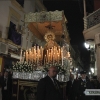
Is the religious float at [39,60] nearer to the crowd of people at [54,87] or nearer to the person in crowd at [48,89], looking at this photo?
the crowd of people at [54,87]

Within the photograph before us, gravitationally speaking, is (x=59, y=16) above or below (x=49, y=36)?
above

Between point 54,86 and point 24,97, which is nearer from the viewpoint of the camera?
point 54,86

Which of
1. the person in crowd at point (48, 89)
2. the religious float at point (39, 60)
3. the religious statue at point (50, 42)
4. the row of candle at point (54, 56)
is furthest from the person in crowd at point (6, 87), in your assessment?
the person in crowd at point (48, 89)

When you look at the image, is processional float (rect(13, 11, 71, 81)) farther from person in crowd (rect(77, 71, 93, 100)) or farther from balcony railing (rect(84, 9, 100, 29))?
balcony railing (rect(84, 9, 100, 29))

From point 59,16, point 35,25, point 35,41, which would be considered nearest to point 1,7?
point 35,25

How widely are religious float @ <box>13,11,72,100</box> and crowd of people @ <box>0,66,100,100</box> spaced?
22.6 inches

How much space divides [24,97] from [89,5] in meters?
10.8

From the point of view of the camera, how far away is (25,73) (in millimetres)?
6625

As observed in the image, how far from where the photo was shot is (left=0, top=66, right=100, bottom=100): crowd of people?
3.19 metres

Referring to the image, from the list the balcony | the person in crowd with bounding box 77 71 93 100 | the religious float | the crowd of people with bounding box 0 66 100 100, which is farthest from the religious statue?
the person in crowd with bounding box 77 71 93 100

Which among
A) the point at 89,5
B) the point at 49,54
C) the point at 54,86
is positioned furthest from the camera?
the point at 89,5

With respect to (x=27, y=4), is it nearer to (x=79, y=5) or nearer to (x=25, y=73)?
(x=79, y=5)

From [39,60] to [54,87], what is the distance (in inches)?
217

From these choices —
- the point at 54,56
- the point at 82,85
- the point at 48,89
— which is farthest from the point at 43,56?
the point at 48,89
